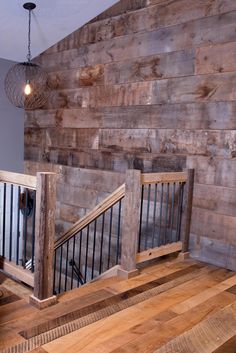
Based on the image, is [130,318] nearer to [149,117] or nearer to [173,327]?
[173,327]

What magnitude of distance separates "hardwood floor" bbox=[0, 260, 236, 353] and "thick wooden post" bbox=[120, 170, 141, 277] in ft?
0.42

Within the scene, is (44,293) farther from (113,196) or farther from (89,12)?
(89,12)

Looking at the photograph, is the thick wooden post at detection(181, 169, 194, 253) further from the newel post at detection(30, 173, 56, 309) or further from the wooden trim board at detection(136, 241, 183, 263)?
the newel post at detection(30, 173, 56, 309)

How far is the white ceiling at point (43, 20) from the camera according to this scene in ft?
12.5

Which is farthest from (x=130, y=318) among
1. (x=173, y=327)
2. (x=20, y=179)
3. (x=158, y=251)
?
(x=20, y=179)

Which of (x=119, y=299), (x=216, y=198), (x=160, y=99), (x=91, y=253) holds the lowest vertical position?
(x=91, y=253)

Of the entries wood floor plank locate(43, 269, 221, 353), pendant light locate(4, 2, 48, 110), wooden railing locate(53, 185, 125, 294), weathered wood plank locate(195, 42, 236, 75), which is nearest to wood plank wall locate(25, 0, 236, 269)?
weathered wood plank locate(195, 42, 236, 75)

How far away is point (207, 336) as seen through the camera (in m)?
1.98

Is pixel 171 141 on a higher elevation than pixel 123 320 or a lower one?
higher

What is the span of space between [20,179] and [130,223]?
0.98m

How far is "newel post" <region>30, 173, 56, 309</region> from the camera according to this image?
2266 mm

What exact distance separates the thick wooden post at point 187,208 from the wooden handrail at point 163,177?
0.19 ft

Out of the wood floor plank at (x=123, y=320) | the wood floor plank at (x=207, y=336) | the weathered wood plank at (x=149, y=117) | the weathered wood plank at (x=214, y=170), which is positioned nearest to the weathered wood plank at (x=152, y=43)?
→ the weathered wood plank at (x=149, y=117)

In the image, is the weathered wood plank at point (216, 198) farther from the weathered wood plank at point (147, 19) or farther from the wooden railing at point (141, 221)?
the weathered wood plank at point (147, 19)
